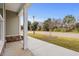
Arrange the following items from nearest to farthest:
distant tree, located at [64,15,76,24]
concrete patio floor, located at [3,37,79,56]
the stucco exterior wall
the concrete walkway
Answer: concrete patio floor, located at [3,37,79,56] → the concrete walkway → the stucco exterior wall → distant tree, located at [64,15,76,24]

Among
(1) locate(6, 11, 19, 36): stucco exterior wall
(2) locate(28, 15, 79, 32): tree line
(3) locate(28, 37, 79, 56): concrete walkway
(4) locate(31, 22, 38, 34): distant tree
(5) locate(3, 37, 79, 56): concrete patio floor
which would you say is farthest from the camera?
(4) locate(31, 22, 38, 34): distant tree

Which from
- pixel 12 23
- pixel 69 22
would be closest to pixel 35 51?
pixel 12 23

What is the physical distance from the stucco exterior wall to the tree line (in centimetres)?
634

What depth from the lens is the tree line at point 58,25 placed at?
53.5 ft

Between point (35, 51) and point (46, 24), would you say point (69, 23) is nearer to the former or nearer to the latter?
point (46, 24)

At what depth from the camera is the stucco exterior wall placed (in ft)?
37.0

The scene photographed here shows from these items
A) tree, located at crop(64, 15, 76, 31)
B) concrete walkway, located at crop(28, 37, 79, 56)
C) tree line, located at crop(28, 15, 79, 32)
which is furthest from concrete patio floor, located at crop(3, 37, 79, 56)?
tree, located at crop(64, 15, 76, 31)

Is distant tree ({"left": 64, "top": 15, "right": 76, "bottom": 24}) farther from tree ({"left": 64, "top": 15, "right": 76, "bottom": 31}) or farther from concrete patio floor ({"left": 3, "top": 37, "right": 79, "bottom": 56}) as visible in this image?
concrete patio floor ({"left": 3, "top": 37, "right": 79, "bottom": 56})

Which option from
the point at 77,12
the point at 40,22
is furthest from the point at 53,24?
the point at 77,12

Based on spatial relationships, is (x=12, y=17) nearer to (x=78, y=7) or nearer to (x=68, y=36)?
(x=68, y=36)

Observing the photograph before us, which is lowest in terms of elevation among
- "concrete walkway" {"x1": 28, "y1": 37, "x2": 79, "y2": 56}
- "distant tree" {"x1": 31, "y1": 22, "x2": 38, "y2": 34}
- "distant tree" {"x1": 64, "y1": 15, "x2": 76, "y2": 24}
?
"concrete walkway" {"x1": 28, "y1": 37, "x2": 79, "y2": 56}

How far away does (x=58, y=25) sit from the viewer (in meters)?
17.4

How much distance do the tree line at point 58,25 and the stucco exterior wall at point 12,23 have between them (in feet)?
20.8

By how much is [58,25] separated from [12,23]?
6980 millimetres
